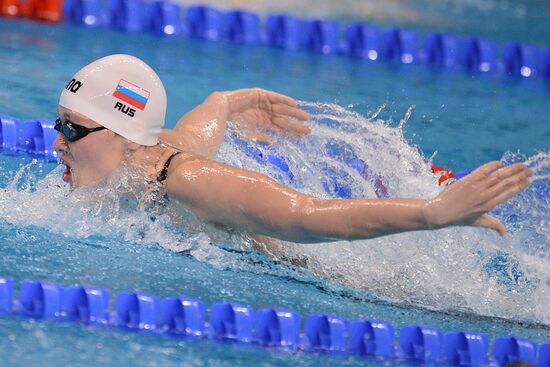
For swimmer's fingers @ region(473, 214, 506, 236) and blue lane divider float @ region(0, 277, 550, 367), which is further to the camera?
blue lane divider float @ region(0, 277, 550, 367)

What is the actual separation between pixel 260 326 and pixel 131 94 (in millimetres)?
794

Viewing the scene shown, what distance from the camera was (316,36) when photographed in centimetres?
706

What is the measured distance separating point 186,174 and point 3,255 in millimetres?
688

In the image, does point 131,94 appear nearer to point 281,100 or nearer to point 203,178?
point 203,178

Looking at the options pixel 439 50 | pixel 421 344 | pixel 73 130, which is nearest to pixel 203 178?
pixel 73 130

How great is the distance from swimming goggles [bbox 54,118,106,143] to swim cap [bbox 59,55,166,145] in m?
0.04

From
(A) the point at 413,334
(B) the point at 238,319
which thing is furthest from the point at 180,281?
(A) the point at 413,334

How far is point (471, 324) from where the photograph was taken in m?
3.22

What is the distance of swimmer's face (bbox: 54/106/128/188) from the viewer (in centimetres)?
309

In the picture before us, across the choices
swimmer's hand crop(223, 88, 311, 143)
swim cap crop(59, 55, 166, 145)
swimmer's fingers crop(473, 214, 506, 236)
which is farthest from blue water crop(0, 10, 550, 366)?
swimmer's fingers crop(473, 214, 506, 236)

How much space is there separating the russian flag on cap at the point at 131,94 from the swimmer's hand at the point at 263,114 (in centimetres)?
65

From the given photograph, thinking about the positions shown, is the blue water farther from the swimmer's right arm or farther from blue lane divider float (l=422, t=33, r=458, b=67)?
blue lane divider float (l=422, t=33, r=458, b=67)

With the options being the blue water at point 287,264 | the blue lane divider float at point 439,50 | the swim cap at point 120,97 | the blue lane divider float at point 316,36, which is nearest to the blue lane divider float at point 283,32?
the blue lane divider float at point 316,36

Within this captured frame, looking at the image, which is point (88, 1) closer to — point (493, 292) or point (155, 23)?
point (155, 23)
